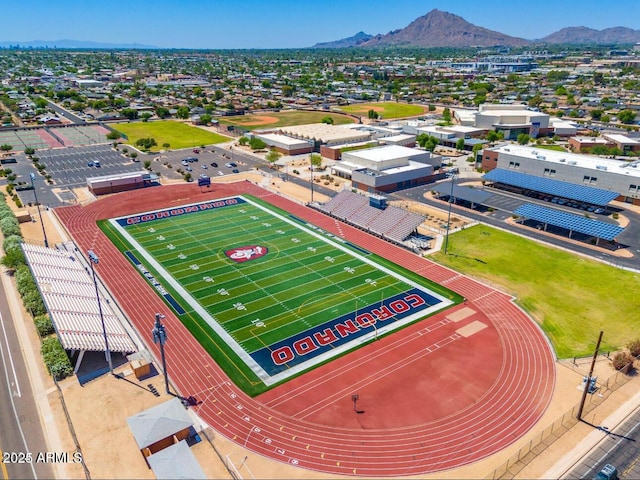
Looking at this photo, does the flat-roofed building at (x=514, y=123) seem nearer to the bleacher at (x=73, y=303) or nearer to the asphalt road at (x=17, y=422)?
the bleacher at (x=73, y=303)

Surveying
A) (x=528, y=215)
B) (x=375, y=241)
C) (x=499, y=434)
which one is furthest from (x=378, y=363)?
(x=528, y=215)

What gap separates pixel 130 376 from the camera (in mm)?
40719

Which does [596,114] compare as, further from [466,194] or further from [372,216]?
[372,216]

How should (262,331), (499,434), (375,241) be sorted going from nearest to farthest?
(499,434), (262,331), (375,241)

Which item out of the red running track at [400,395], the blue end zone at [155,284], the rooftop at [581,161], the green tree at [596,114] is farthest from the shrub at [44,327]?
the green tree at [596,114]

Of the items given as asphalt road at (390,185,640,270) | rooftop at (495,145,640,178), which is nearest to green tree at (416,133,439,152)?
rooftop at (495,145,640,178)

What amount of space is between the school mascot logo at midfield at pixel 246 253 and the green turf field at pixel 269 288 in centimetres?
15

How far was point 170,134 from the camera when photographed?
151m

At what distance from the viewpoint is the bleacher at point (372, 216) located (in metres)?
70.9

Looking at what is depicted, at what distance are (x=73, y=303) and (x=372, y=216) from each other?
4724 centimetres

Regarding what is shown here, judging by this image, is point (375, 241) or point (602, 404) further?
point (375, 241)

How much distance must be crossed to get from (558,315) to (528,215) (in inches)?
1121

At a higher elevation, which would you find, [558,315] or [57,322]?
[57,322]

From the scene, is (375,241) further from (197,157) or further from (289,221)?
(197,157)
